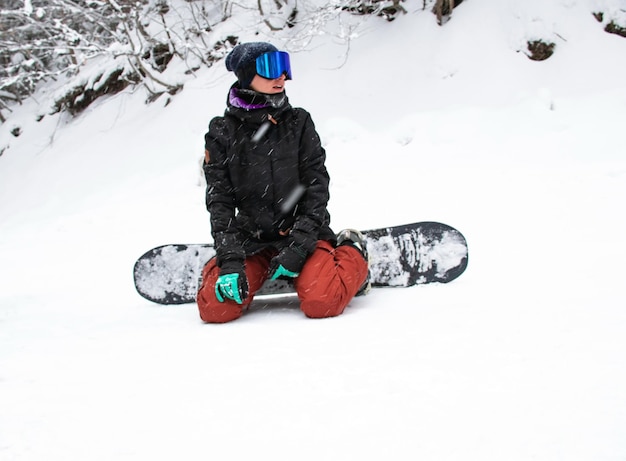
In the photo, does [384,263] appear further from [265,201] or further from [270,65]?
[270,65]

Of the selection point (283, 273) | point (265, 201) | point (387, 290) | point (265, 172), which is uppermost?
point (265, 172)

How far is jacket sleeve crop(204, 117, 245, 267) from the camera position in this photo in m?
2.24

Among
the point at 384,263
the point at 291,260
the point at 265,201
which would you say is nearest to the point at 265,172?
the point at 265,201

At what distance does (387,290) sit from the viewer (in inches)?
98.5

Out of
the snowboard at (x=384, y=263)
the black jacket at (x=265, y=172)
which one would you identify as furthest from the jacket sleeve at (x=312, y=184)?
the snowboard at (x=384, y=263)

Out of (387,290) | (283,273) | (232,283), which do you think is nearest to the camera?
(232,283)

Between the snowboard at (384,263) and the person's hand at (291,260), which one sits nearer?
the person's hand at (291,260)

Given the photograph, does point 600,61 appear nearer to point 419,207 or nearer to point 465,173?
point 465,173

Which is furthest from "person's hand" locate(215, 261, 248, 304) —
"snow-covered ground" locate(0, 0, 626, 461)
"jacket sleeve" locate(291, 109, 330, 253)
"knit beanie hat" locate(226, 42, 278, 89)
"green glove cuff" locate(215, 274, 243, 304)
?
"knit beanie hat" locate(226, 42, 278, 89)

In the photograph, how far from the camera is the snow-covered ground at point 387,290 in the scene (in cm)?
103

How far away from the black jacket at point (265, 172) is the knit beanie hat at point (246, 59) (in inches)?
2.5

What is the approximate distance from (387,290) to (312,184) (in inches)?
25.0

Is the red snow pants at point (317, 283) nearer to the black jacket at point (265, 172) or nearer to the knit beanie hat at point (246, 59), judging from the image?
the black jacket at point (265, 172)

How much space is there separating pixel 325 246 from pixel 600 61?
444 centimetres
